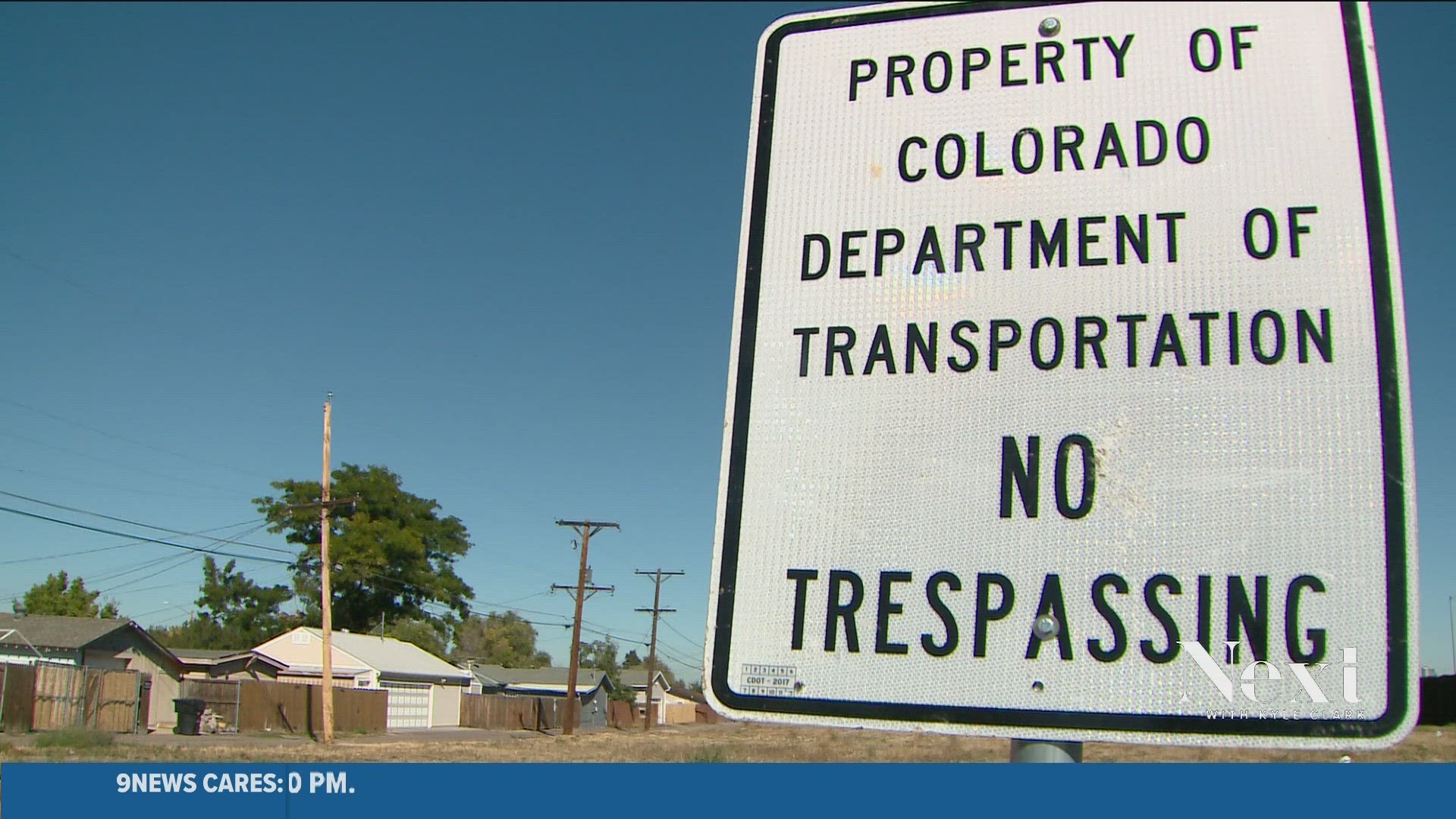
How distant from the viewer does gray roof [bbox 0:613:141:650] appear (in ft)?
116

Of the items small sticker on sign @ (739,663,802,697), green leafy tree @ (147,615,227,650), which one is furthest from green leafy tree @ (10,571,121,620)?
small sticker on sign @ (739,663,802,697)

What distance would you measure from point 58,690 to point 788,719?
35.1 metres

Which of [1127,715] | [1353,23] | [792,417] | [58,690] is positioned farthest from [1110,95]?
[58,690]

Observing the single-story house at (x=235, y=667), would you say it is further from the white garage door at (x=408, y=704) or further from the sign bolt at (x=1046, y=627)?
→ the sign bolt at (x=1046, y=627)

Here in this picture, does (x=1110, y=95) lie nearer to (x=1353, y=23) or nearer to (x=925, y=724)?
(x=1353, y=23)

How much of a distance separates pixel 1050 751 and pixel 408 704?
159 feet

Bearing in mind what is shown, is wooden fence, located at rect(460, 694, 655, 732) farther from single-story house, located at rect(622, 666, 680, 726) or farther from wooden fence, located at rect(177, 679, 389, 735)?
single-story house, located at rect(622, 666, 680, 726)

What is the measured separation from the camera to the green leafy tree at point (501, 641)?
10088 centimetres

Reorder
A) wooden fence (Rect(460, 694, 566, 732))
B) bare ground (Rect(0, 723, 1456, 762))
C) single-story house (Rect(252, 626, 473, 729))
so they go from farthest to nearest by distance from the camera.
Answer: wooden fence (Rect(460, 694, 566, 732))
single-story house (Rect(252, 626, 473, 729))
bare ground (Rect(0, 723, 1456, 762))

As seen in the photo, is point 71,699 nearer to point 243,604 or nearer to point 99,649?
point 99,649

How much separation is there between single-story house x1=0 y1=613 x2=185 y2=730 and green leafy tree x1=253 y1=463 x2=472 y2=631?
17.5 meters

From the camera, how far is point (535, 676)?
70.6m

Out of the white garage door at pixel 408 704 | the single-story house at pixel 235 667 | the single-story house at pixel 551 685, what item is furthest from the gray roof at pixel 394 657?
the single-story house at pixel 551 685

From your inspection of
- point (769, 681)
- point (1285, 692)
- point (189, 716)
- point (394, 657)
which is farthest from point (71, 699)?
point (1285, 692)
